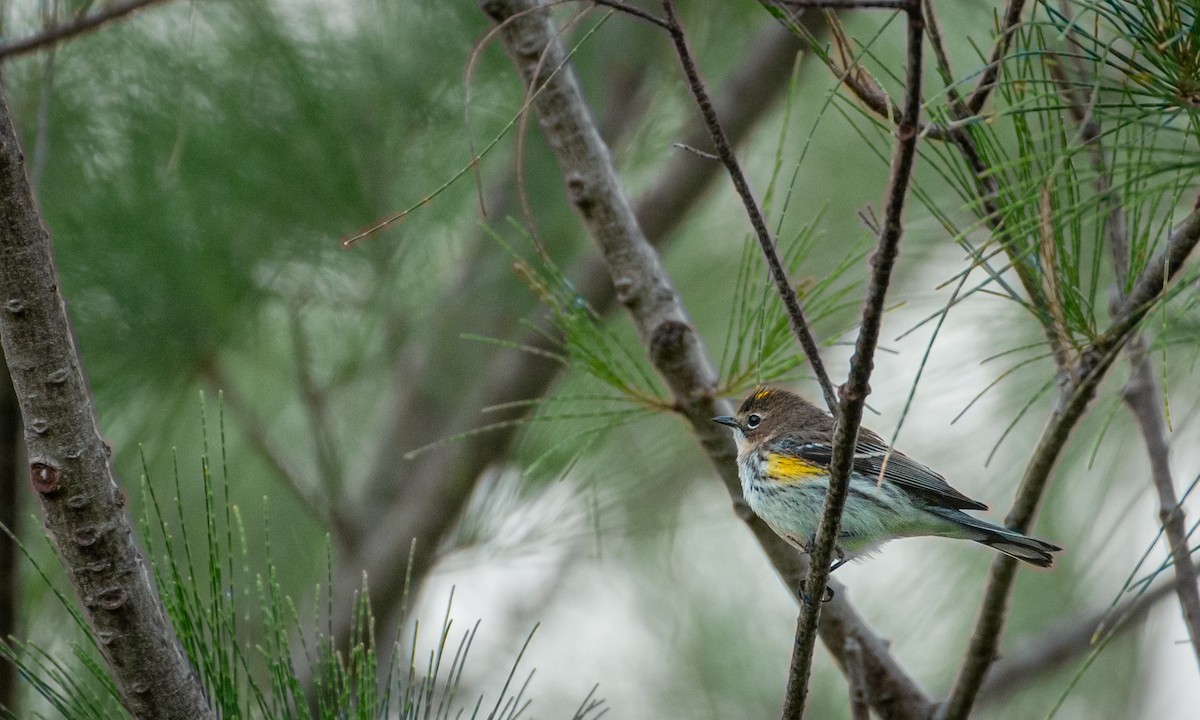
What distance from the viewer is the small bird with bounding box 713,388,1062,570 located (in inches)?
119

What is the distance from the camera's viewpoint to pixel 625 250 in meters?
2.90

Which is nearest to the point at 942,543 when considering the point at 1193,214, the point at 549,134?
the point at 549,134

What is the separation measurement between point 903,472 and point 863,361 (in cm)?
162

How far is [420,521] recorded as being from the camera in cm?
441

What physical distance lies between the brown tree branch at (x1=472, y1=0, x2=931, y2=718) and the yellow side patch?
1.12ft

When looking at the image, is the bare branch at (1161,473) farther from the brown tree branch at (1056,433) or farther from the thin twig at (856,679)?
the thin twig at (856,679)

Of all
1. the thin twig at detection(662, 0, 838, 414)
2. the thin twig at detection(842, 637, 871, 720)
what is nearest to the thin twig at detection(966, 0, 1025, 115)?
the thin twig at detection(662, 0, 838, 414)

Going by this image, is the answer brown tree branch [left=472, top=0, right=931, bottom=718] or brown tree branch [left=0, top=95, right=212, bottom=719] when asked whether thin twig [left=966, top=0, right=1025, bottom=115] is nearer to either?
brown tree branch [left=472, top=0, right=931, bottom=718]

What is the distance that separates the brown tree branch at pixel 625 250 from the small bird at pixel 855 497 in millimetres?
82

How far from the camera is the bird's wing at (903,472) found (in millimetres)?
3049

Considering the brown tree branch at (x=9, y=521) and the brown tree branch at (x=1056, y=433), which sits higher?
the brown tree branch at (x=9, y=521)

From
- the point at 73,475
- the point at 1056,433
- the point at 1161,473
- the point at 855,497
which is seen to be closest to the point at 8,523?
the point at 73,475

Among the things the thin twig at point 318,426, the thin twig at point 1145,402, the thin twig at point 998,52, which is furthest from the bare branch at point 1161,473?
the thin twig at point 318,426

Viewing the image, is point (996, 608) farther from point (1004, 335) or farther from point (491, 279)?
point (491, 279)
